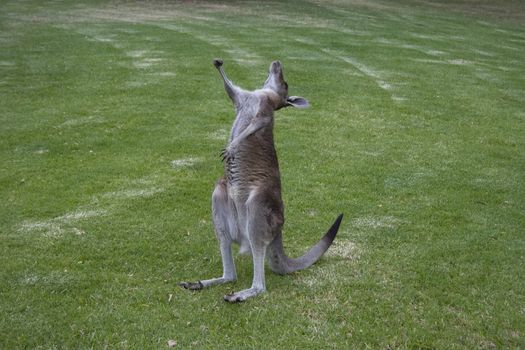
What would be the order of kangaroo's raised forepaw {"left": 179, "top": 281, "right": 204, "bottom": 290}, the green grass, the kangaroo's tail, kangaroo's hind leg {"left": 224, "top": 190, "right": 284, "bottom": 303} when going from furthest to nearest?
the kangaroo's tail < kangaroo's raised forepaw {"left": 179, "top": 281, "right": 204, "bottom": 290} < kangaroo's hind leg {"left": 224, "top": 190, "right": 284, "bottom": 303} < the green grass

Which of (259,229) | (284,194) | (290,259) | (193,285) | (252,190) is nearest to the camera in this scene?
(259,229)

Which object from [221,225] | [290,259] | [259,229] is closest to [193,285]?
[221,225]

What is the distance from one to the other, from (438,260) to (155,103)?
336 inches

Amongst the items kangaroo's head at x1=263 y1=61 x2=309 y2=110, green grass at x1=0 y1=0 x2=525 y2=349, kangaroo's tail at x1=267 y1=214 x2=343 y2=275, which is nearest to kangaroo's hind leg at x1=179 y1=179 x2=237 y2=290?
green grass at x1=0 y1=0 x2=525 y2=349

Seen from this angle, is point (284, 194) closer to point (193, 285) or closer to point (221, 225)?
point (221, 225)

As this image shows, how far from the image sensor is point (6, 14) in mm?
25641

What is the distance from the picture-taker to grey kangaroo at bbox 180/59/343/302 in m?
5.85

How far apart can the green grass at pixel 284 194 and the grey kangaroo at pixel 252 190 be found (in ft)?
1.00

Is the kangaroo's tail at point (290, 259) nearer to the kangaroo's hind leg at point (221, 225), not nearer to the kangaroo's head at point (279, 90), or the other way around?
the kangaroo's hind leg at point (221, 225)

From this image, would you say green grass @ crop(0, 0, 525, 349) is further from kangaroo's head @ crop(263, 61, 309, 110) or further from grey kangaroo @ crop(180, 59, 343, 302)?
kangaroo's head @ crop(263, 61, 309, 110)

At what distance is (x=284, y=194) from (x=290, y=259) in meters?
2.61

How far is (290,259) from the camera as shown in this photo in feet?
21.0

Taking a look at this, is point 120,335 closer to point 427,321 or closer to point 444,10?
point 427,321

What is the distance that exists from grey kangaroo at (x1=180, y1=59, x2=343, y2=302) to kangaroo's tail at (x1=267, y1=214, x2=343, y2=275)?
1cm
